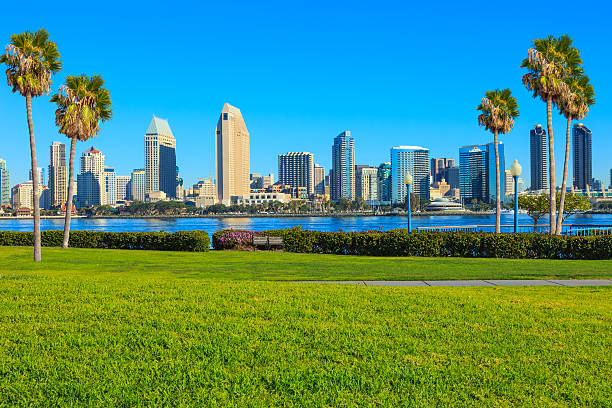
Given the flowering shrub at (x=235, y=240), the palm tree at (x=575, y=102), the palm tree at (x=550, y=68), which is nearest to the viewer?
the flowering shrub at (x=235, y=240)

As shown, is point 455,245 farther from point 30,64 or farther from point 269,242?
point 30,64

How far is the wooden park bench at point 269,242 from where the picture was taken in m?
24.1

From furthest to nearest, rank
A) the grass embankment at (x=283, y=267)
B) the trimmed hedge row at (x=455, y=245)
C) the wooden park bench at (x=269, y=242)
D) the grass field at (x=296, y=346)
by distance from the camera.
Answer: the wooden park bench at (x=269, y=242) < the trimmed hedge row at (x=455, y=245) < the grass embankment at (x=283, y=267) < the grass field at (x=296, y=346)

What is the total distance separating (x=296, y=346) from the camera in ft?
19.0

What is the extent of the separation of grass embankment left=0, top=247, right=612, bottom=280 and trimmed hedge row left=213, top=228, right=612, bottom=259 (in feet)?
6.84

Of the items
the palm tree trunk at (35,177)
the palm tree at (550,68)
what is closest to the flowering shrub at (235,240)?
A: the palm tree trunk at (35,177)

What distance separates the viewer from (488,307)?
7.88 meters

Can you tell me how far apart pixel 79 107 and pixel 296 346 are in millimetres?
25392

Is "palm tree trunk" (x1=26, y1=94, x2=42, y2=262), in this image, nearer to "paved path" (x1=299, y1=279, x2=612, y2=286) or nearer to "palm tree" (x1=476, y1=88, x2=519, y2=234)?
"paved path" (x1=299, y1=279, x2=612, y2=286)

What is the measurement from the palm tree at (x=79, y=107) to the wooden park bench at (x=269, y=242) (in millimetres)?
10377

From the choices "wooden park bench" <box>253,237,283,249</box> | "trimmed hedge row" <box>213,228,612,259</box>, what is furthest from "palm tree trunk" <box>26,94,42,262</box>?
"trimmed hedge row" <box>213,228,612,259</box>

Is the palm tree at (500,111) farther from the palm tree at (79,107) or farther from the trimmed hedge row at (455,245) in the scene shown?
the palm tree at (79,107)

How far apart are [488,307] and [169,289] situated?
552 centimetres

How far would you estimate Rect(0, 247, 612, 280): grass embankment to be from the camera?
13.7m
